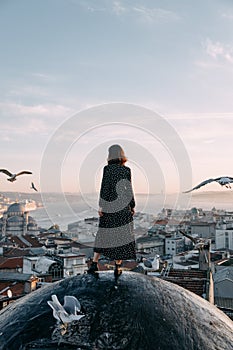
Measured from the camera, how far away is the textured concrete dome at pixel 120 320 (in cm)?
309

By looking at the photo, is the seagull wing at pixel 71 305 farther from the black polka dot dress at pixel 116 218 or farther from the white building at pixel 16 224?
the white building at pixel 16 224

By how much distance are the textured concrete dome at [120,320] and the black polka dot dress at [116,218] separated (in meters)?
0.43

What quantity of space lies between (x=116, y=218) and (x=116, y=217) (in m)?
0.01

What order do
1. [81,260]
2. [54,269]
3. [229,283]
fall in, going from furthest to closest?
[81,260] < [54,269] < [229,283]

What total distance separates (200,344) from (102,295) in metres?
0.99

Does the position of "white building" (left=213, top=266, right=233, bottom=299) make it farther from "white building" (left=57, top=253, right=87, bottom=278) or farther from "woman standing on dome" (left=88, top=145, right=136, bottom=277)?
"woman standing on dome" (left=88, top=145, right=136, bottom=277)

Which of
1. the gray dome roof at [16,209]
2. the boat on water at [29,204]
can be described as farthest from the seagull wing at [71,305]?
the boat on water at [29,204]

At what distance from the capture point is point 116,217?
14.9ft

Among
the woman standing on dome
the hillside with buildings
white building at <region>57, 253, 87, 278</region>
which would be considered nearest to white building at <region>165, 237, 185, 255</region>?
the hillside with buildings

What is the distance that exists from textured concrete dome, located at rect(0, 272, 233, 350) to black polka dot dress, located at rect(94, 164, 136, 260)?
1.41 ft

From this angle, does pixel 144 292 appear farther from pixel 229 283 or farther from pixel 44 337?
pixel 229 283

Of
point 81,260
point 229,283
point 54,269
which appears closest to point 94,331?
point 229,283

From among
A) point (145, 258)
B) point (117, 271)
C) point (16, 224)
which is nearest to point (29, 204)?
point (16, 224)

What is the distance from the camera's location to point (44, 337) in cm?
312
